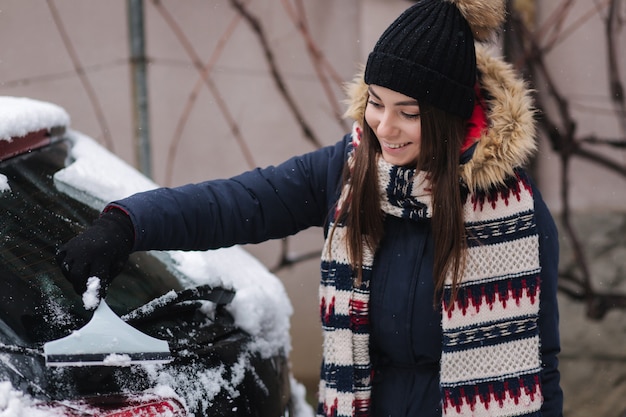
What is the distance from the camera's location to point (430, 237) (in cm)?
218

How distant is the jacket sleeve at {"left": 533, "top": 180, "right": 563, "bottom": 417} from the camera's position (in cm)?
219

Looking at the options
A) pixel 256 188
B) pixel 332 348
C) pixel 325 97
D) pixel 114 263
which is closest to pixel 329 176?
pixel 256 188

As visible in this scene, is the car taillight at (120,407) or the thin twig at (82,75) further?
the thin twig at (82,75)

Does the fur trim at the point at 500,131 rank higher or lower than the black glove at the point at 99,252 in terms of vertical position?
higher

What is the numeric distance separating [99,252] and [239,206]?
0.46m

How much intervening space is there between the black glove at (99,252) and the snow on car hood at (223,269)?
0.42m

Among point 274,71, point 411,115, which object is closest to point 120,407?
point 411,115

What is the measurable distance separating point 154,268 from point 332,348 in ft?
1.90

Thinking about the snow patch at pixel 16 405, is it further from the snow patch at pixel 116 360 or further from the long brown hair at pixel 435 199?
the long brown hair at pixel 435 199

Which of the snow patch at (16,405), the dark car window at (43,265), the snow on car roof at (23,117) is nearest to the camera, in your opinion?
the snow patch at (16,405)

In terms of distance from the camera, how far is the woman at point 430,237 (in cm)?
213

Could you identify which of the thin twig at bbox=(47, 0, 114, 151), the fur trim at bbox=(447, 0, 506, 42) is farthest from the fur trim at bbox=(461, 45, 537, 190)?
the thin twig at bbox=(47, 0, 114, 151)

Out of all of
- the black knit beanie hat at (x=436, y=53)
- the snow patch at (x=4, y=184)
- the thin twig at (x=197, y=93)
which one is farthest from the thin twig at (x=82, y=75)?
the black knit beanie hat at (x=436, y=53)

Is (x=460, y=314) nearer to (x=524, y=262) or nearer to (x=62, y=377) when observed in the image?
(x=524, y=262)
